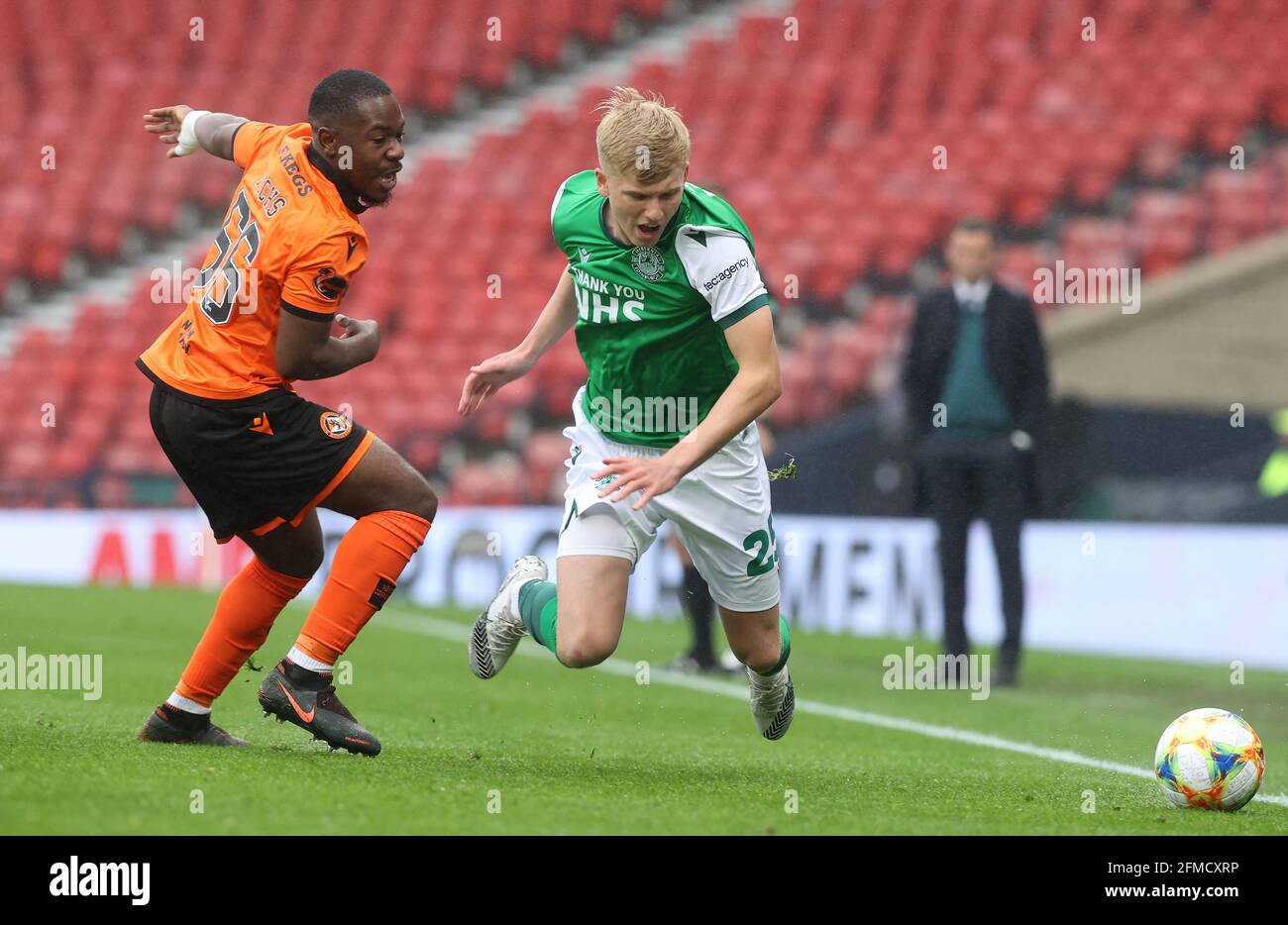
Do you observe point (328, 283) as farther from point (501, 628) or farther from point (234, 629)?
point (501, 628)

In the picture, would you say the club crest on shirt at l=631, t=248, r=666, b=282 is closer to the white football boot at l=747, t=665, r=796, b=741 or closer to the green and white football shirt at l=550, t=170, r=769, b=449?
the green and white football shirt at l=550, t=170, r=769, b=449

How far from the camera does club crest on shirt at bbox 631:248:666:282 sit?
4818 millimetres

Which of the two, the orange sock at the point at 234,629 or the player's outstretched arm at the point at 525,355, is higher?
the player's outstretched arm at the point at 525,355

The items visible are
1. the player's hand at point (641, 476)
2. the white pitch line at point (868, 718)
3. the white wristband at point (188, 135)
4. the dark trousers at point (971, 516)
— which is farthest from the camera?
the dark trousers at point (971, 516)

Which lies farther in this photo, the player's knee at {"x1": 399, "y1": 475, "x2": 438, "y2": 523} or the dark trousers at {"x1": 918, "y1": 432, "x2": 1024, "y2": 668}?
the dark trousers at {"x1": 918, "y1": 432, "x2": 1024, "y2": 668}

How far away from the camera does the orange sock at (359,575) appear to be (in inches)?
193

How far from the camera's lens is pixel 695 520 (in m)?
5.03

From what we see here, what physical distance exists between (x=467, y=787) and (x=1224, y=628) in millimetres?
6785

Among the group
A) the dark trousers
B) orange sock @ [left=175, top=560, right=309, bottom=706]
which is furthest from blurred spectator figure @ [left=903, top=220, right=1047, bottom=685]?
orange sock @ [left=175, top=560, right=309, bottom=706]

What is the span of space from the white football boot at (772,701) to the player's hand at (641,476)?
3.89ft

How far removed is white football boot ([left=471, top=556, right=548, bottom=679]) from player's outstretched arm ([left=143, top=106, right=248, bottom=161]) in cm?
155

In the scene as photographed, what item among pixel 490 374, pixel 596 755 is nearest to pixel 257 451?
pixel 490 374

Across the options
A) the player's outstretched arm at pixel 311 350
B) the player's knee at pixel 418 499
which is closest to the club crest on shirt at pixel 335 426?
the player's outstretched arm at pixel 311 350

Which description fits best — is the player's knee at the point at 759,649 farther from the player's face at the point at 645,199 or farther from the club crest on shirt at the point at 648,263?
the player's face at the point at 645,199
